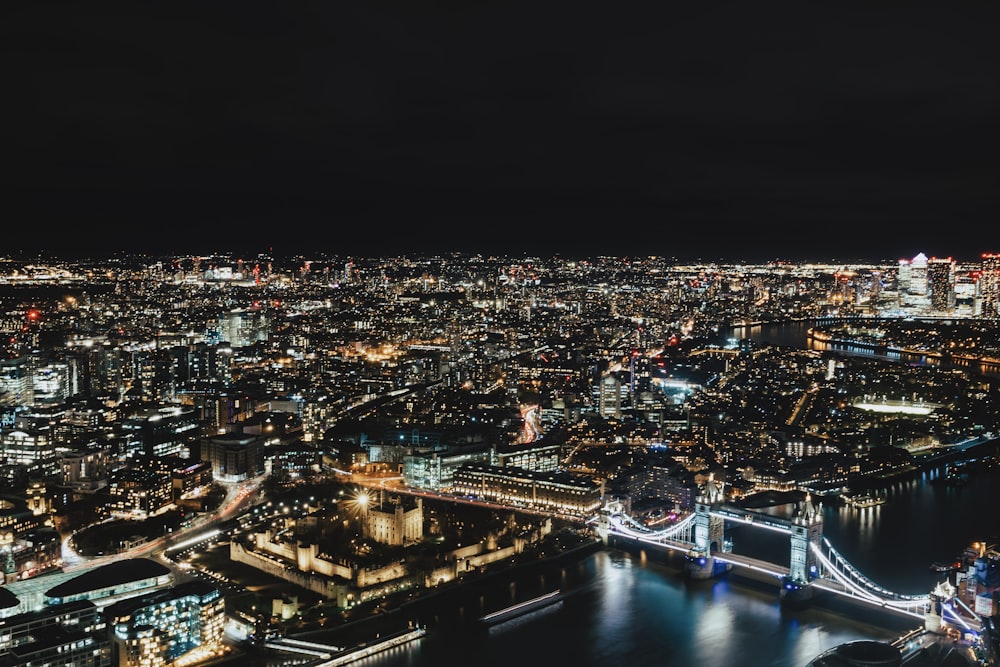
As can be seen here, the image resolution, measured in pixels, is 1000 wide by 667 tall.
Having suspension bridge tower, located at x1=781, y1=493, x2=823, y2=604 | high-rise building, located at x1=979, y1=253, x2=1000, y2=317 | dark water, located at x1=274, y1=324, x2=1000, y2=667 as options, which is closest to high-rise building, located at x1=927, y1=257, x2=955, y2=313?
high-rise building, located at x1=979, y1=253, x2=1000, y2=317

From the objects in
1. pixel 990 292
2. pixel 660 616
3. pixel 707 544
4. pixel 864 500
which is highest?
pixel 990 292

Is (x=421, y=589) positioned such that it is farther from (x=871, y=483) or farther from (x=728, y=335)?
(x=728, y=335)

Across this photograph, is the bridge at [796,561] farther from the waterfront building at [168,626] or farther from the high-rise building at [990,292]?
the high-rise building at [990,292]

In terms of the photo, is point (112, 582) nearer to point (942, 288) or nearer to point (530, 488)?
point (530, 488)

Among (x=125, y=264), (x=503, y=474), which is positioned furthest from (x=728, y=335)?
(x=125, y=264)

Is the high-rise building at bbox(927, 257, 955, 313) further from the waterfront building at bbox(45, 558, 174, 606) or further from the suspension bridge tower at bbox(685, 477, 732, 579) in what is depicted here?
the waterfront building at bbox(45, 558, 174, 606)

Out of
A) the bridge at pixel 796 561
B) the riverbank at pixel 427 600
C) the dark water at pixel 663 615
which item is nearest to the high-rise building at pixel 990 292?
the dark water at pixel 663 615

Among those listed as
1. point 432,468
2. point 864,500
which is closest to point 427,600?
point 432,468
